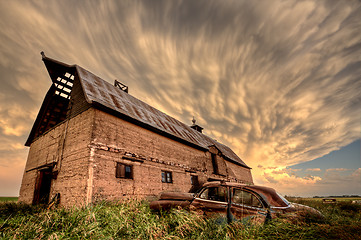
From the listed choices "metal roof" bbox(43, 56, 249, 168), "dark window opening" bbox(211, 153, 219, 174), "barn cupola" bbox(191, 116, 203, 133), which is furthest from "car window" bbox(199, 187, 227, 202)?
"barn cupola" bbox(191, 116, 203, 133)

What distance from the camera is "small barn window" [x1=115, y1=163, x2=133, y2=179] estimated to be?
8.73 metres

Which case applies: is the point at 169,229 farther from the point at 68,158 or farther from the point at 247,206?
the point at 68,158

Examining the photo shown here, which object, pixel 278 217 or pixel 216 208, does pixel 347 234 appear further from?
pixel 216 208

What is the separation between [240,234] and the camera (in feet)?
12.0

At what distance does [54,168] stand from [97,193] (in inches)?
167

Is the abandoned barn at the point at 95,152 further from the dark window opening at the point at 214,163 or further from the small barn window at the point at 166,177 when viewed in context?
the dark window opening at the point at 214,163

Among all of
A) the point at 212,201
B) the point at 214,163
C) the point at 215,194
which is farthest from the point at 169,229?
the point at 214,163

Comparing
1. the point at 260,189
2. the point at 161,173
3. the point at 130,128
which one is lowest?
the point at 260,189

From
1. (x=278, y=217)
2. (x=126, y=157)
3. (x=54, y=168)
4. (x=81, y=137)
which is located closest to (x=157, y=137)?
(x=126, y=157)

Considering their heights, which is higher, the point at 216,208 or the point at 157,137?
the point at 157,137

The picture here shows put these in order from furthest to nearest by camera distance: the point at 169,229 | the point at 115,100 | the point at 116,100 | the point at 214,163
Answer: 1. the point at 214,163
2. the point at 116,100
3. the point at 115,100
4. the point at 169,229

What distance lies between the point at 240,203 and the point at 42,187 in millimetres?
12466

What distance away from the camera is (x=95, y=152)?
8117 millimetres

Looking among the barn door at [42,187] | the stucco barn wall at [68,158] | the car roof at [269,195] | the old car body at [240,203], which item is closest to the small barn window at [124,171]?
the stucco barn wall at [68,158]
